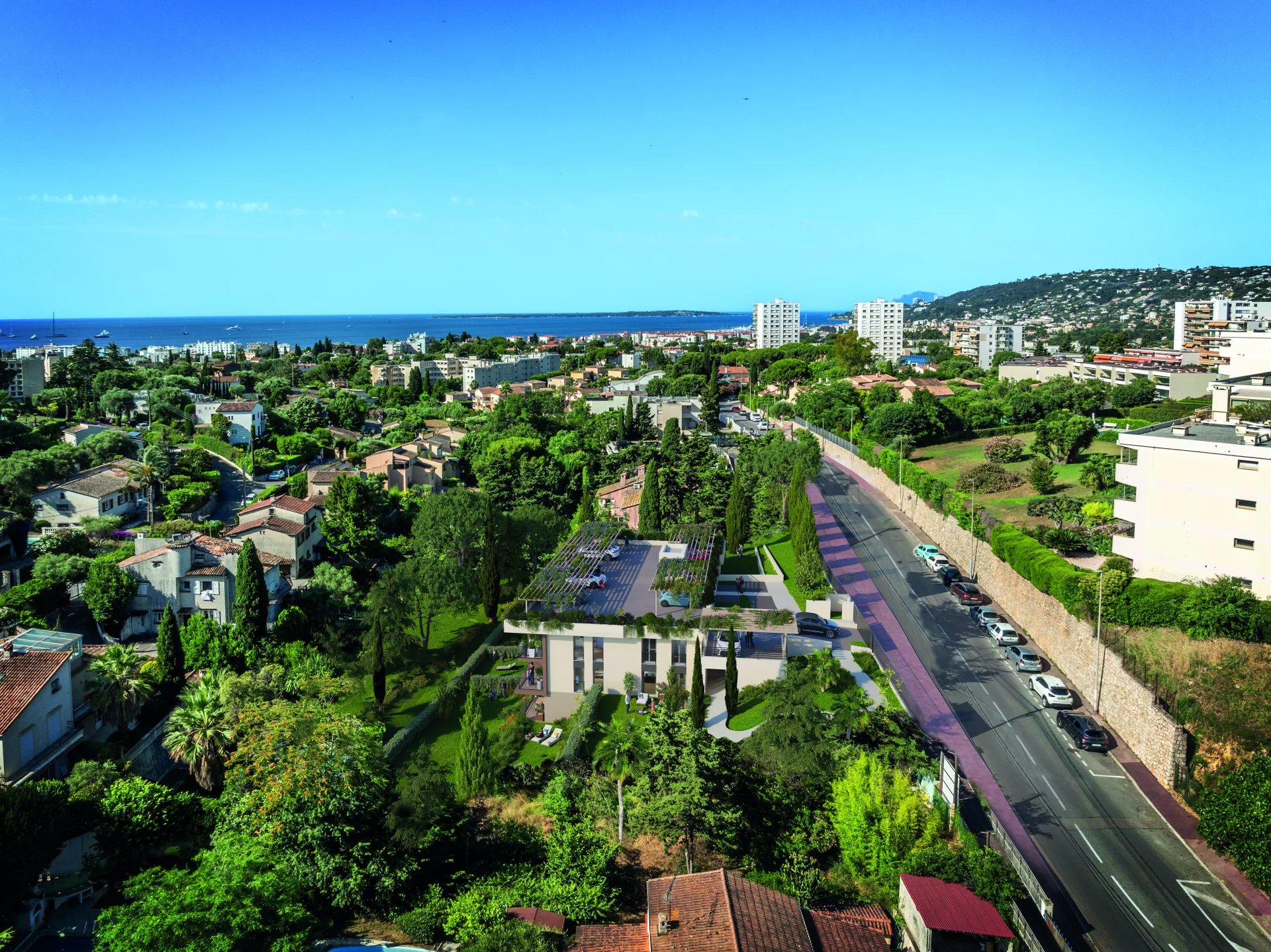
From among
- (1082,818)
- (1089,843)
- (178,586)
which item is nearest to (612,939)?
(1089,843)

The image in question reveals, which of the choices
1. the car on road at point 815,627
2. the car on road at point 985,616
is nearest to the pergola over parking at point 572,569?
the car on road at point 815,627

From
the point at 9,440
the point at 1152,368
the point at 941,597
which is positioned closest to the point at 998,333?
the point at 1152,368

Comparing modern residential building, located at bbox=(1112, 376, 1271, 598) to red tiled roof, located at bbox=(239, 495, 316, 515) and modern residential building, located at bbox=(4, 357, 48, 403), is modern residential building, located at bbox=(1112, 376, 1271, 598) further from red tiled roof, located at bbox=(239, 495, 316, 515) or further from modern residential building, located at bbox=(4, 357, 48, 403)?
modern residential building, located at bbox=(4, 357, 48, 403)

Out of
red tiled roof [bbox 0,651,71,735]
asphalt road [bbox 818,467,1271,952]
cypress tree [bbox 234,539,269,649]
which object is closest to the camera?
asphalt road [bbox 818,467,1271,952]

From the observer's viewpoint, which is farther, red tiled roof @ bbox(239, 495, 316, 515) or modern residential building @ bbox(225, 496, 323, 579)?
red tiled roof @ bbox(239, 495, 316, 515)

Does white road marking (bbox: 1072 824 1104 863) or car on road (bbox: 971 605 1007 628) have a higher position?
car on road (bbox: 971 605 1007 628)

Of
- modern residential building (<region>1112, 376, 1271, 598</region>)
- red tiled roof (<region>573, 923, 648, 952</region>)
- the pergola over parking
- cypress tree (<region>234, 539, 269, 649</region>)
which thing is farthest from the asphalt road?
cypress tree (<region>234, 539, 269, 649</region>)

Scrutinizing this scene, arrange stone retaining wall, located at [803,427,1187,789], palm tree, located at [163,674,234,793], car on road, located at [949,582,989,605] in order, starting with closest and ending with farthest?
stone retaining wall, located at [803,427,1187,789], palm tree, located at [163,674,234,793], car on road, located at [949,582,989,605]
